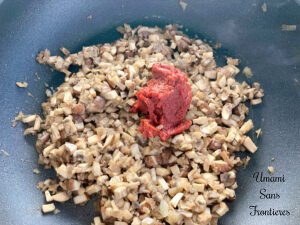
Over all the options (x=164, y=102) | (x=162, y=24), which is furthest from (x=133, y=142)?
(x=162, y=24)

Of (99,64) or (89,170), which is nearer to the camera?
(89,170)

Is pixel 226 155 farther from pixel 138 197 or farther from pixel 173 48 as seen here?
pixel 173 48

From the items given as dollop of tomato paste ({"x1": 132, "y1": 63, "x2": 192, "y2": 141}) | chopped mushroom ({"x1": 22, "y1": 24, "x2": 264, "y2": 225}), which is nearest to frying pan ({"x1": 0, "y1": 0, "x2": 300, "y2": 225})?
chopped mushroom ({"x1": 22, "y1": 24, "x2": 264, "y2": 225})

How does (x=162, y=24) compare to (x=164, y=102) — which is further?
(x=162, y=24)

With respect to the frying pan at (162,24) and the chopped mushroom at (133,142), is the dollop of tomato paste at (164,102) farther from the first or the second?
the frying pan at (162,24)

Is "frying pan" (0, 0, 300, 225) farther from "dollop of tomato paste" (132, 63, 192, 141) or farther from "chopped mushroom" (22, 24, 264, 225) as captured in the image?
"dollop of tomato paste" (132, 63, 192, 141)

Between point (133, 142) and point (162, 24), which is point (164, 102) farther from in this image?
point (162, 24)

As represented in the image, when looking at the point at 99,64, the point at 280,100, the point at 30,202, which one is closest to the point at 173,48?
the point at 99,64
